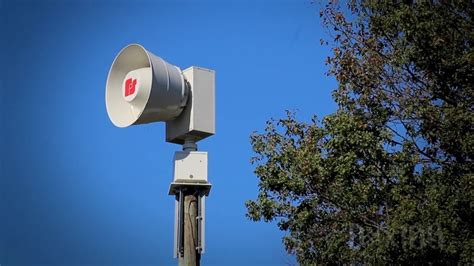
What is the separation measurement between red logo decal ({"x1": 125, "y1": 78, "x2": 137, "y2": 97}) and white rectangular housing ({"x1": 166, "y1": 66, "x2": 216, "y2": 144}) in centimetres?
51

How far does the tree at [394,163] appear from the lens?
28.8 feet

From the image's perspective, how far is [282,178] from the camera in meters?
10.6

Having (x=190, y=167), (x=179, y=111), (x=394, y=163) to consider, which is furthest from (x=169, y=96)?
(x=394, y=163)

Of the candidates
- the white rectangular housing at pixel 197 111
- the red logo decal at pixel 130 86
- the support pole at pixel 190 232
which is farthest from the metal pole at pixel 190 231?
the red logo decal at pixel 130 86

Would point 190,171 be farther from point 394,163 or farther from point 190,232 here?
point 394,163

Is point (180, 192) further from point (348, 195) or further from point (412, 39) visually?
point (412, 39)

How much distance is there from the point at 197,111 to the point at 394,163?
457cm

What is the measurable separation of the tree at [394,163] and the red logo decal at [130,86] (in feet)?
12.8

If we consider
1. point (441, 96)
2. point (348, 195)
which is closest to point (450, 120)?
point (441, 96)

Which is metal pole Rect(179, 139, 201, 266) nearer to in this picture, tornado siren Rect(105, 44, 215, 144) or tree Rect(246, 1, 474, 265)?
tornado siren Rect(105, 44, 215, 144)

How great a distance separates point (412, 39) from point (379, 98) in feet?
4.77

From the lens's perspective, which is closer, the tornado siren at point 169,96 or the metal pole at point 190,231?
the metal pole at point 190,231

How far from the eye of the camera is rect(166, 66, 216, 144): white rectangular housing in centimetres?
633

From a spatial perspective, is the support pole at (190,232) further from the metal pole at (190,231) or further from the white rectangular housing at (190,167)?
the white rectangular housing at (190,167)
